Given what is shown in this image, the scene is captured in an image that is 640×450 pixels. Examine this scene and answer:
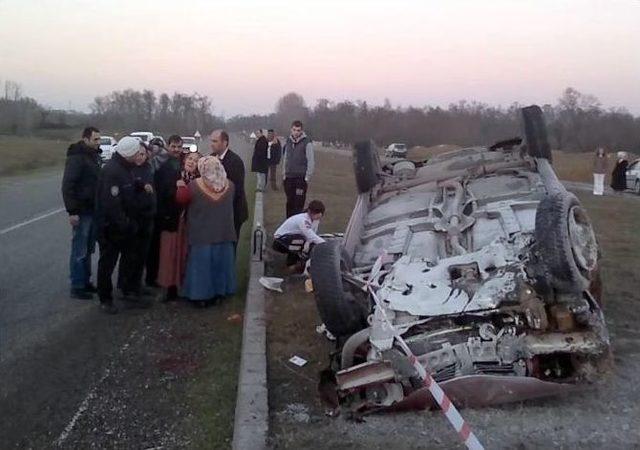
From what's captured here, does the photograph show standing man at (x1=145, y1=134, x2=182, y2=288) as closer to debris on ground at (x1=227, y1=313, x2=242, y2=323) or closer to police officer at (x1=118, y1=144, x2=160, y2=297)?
police officer at (x1=118, y1=144, x2=160, y2=297)

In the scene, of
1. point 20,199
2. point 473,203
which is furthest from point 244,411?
point 20,199

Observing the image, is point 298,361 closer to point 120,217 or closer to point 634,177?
point 120,217

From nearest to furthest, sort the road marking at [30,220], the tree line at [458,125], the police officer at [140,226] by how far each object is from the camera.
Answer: the police officer at [140,226]
the road marking at [30,220]
the tree line at [458,125]

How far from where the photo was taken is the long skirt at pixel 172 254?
7.57 m

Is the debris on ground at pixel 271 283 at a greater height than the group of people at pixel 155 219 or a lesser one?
lesser

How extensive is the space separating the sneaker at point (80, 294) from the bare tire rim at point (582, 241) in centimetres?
503

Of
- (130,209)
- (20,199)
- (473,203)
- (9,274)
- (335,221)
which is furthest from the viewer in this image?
(20,199)

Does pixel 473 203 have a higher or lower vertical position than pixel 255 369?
higher

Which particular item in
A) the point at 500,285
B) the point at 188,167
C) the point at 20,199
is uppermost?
the point at 188,167

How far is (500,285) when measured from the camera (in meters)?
4.80

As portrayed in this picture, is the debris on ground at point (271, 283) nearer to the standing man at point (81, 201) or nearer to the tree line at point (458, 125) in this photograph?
the standing man at point (81, 201)

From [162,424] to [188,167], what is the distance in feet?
11.2

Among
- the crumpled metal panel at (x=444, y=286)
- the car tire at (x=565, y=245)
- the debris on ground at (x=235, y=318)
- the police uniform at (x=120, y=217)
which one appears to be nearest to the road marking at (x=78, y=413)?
the debris on ground at (x=235, y=318)

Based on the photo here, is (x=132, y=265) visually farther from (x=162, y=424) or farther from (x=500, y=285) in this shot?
(x=500, y=285)
